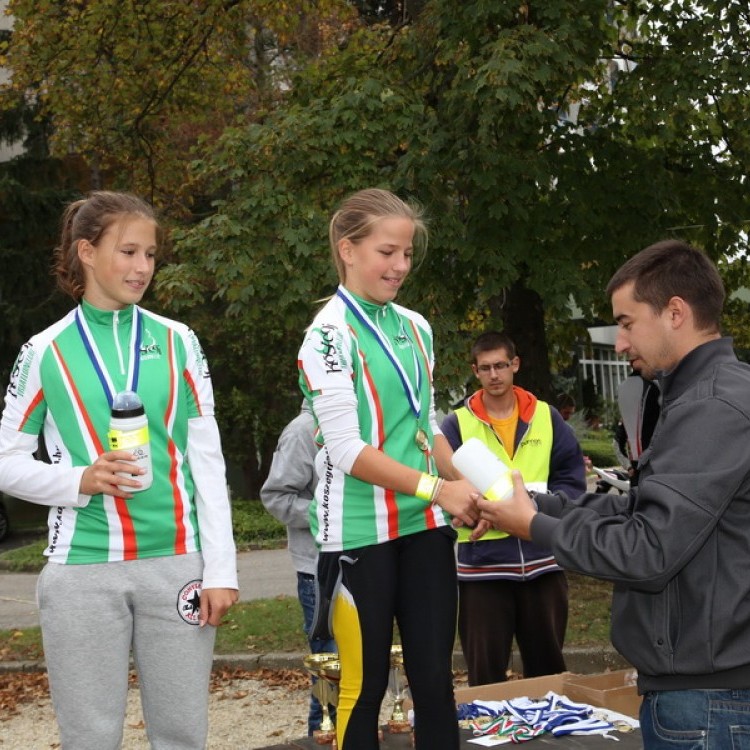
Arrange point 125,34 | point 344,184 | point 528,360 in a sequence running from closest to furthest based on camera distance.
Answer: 1. point 344,184
2. point 528,360
3. point 125,34

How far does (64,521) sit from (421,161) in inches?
328

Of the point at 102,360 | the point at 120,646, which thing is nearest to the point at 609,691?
the point at 120,646

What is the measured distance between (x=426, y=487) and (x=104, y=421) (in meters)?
1.06

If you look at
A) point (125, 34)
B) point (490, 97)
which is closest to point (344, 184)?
point (490, 97)

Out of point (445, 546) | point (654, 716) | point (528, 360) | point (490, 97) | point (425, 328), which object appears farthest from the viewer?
point (528, 360)

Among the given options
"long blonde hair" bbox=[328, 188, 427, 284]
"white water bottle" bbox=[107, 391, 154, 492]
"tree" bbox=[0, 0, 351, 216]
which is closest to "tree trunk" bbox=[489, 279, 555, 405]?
"tree" bbox=[0, 0, 351, 216]

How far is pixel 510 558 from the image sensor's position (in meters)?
6.58

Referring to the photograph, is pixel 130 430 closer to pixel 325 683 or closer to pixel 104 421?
pixel 104 421

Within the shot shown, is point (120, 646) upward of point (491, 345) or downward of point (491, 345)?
downward

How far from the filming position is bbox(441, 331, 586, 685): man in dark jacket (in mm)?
6602

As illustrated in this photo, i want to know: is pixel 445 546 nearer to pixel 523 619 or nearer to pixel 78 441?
pixel 78 441

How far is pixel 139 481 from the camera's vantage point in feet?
11.5

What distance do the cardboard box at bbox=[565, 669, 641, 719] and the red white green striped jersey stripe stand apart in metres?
2.76

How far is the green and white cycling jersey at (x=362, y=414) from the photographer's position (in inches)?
159
